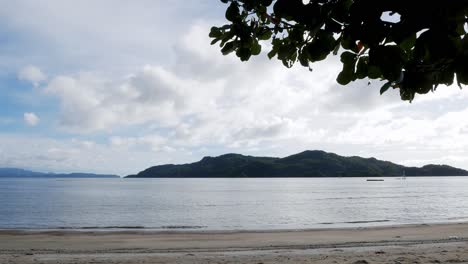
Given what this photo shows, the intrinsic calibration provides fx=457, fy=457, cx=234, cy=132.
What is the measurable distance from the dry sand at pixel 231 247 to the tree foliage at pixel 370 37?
16.6m

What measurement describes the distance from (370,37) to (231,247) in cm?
2387

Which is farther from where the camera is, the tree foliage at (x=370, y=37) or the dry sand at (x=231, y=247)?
the dry sand at (x=231, y=247)

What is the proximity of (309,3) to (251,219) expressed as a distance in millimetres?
47243

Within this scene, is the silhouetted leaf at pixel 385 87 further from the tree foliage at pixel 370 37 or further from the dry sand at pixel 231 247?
the dry sand at pixel 231 247

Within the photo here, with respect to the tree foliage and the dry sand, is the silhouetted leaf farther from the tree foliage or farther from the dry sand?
the dry sand

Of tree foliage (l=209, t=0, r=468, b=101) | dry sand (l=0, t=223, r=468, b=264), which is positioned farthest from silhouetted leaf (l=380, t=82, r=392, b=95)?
dry sand (l=0, t=223, r=468, b=264)

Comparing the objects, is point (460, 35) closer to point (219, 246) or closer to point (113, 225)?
point (219, 246)

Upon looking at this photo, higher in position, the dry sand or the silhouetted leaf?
the silhouetted leaf

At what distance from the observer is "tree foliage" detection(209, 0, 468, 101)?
2.22m

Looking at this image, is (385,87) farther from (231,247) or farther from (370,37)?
(231,247)

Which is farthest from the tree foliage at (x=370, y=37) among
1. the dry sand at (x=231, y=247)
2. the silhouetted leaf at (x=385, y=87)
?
the dry sand at (x=231, y=247)

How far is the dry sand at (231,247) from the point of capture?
65.0 ft

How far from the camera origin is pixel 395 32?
2266mm

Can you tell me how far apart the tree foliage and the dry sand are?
16567 millimetres
